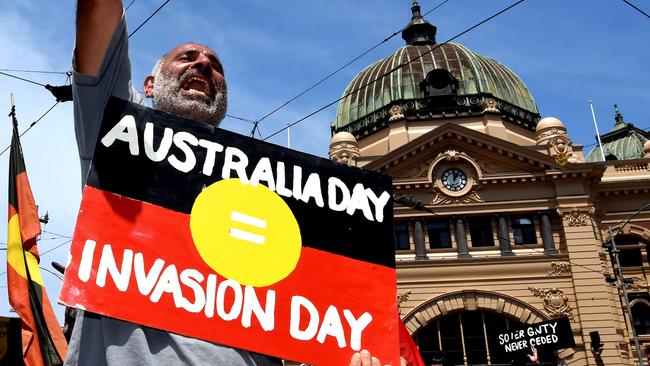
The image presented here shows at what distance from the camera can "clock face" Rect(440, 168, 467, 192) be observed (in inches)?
1206

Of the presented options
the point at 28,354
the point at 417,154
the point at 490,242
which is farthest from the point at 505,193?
the point at 28,354

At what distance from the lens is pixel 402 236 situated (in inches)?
1194

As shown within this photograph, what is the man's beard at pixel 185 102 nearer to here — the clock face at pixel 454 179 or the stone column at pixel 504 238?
the stone column at pixel 504 238

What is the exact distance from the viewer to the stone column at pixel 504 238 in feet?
96.9

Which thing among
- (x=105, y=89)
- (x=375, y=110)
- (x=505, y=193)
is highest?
(x=375, y=110)

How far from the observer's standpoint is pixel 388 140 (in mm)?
36469

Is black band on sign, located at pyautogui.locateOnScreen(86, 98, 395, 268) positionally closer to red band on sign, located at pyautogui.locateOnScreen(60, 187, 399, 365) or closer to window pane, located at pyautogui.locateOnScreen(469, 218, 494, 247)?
red band on sign, located at pyautogui.locateOnScreen(60, 187, 399, 365)

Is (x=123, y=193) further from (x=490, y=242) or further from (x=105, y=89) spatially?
(x=490, y=242)

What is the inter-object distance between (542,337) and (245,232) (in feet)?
58.2

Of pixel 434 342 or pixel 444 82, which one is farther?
pixel 444 82

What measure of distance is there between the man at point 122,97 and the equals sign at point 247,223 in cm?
44

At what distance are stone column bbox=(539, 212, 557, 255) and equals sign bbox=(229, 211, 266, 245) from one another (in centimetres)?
2872

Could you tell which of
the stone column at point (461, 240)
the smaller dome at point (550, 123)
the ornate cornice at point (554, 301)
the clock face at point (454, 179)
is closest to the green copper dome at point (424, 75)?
the smaller dome at point (550, 123)

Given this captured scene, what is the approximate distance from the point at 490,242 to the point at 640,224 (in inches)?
318
